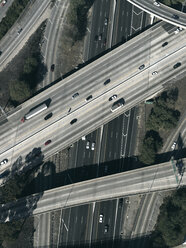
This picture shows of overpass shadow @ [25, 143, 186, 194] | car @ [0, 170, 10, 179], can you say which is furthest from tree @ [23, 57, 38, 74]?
car @ [0, 170, 10, 179]

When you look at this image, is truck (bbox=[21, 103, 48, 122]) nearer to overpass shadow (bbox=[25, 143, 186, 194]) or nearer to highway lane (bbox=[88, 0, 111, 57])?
overpass shadow (bbox=[25, 143, 186, 194])

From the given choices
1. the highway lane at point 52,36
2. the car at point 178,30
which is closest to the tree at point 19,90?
the highway lane at point 52,36

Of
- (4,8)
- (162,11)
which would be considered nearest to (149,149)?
(162,11)

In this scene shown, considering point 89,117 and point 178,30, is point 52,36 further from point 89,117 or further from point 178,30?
point 178,30

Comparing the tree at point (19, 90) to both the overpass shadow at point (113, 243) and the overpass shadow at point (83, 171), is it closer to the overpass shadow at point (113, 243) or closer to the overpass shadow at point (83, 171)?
the overpass shadow at point (83, 171)

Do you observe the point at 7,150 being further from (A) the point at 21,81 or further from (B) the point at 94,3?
(B) the point at 94,3
